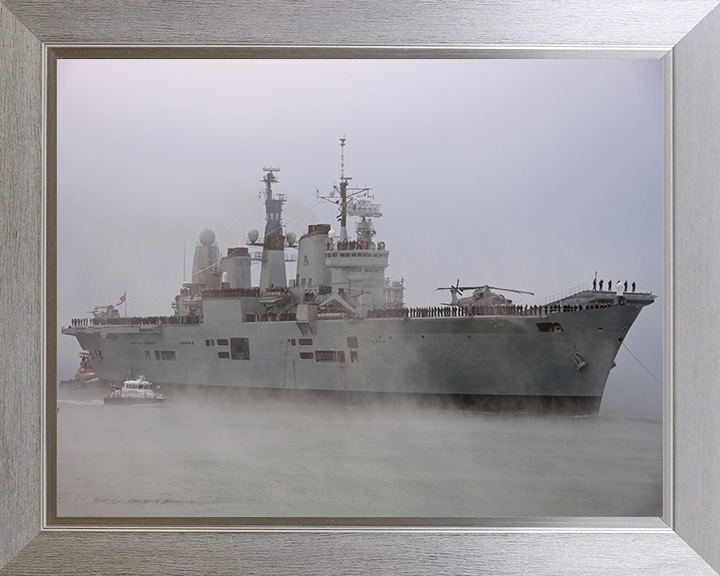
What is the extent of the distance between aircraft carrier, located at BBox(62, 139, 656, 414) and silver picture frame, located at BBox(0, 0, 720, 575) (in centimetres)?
34

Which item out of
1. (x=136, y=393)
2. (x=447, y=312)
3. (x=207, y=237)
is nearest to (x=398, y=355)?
(x=447, y=312)

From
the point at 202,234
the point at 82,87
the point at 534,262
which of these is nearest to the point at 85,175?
the point at 82,87

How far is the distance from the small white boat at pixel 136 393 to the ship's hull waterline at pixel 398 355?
0.22 ft

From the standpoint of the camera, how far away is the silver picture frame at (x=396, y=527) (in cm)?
271

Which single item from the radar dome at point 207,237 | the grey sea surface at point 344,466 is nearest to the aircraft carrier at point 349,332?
the radar dome at point 207,237

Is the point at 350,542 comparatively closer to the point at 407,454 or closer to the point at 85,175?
the point at 407,454

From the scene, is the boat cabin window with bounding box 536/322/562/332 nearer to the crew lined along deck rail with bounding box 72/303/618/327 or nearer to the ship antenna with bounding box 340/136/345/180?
the crew lined along deck rail with bounding box 72/303/618/327

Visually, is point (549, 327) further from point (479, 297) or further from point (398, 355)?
point (398, 355)

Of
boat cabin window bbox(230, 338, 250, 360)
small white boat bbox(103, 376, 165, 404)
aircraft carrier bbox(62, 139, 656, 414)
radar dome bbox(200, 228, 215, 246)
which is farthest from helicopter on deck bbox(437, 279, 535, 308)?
small white boat bbox(103, 376, 165, 404)

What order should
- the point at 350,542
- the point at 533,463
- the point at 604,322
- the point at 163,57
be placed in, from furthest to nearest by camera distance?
the point at 604,322
the point at 533,463
the point at 163,57
the point at 350,542

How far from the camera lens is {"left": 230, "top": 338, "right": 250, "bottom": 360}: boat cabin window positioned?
4258 millimetres

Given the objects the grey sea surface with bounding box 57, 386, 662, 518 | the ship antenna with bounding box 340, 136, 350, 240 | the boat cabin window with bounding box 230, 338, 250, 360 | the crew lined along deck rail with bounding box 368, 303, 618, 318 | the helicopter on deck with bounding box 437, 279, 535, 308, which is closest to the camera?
the grey sea surface with bounding box 57, 386, 662, 518

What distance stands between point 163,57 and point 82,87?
0.44 meters

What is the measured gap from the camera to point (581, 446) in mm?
3146
